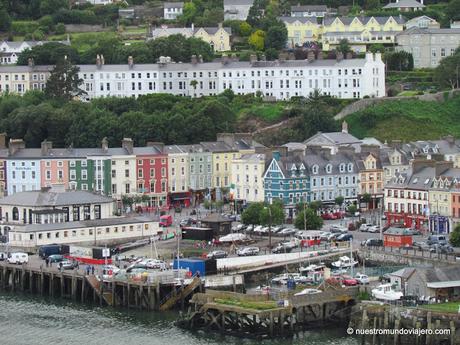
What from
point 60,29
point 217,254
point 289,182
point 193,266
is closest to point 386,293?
point 193,266

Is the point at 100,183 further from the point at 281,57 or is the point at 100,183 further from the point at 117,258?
the point at 281,57

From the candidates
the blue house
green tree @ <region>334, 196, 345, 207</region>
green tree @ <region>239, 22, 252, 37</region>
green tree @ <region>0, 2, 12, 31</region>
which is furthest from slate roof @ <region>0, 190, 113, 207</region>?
green tree @ <region>0, 2, 12, 31</region>

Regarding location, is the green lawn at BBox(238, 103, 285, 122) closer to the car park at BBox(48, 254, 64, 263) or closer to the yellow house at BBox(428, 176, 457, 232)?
the yellow house at BBox(428, 176, 457, 232)

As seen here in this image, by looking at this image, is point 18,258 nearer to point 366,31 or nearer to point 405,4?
point 366,31

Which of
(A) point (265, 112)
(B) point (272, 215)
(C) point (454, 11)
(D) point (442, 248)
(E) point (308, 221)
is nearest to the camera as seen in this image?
(D) point (442, 248)

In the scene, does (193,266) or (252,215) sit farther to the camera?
(252,215)
